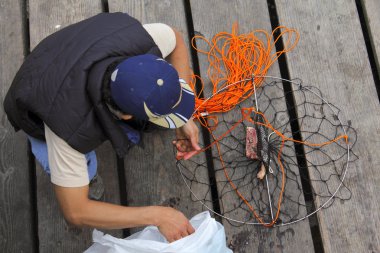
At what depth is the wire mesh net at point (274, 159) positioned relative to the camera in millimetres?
1587

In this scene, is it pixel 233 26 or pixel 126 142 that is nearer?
pixel 126 142

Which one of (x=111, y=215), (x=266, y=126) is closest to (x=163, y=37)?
(x=266, y=126)

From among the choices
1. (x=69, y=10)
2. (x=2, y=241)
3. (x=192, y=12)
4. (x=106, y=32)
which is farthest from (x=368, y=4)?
(x=2, y=241)

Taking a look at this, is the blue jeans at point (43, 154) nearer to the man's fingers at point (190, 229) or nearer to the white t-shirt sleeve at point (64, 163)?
the white t-shirt sleeve at point (64, 163)

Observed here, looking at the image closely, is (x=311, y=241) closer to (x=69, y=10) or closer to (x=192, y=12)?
Result: (x=192, y=12)

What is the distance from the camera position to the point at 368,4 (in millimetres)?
1775

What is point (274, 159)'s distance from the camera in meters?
1.62

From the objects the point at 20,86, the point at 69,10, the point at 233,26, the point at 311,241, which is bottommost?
the point at 311,241

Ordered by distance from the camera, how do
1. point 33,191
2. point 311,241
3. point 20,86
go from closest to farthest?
point 20,86 → point 311,241 → point 33,191

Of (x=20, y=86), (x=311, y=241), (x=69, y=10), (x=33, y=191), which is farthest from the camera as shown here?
(x=69, y=10)

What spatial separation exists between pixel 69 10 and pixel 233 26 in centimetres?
71

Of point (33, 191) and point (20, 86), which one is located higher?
point (20, 86)

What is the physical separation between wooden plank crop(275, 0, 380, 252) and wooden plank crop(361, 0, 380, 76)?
2.4 inches

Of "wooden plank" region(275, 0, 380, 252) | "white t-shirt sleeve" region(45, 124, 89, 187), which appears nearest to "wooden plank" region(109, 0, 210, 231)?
"white t-shirt sleeve" region(45, 124, 89, 187)
